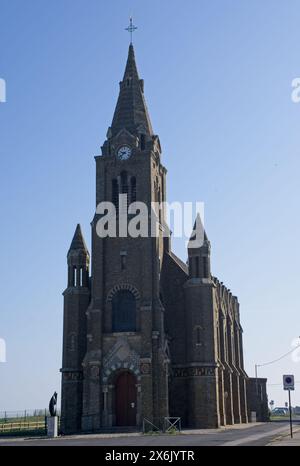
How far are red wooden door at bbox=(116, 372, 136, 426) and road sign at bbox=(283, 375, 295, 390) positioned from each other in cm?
1815

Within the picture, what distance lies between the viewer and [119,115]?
53.5 meters

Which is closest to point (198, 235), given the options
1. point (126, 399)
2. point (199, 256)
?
point (199, 256)

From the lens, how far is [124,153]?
51.4 meters

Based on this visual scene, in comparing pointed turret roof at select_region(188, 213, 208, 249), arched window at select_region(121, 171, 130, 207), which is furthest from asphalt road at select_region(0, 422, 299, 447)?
arched window at select_region(121, 171, 130, 207)

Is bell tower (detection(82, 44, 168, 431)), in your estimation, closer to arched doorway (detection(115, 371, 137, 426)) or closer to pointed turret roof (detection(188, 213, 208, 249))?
arched doorway (detection(115, 371, 137, 426))

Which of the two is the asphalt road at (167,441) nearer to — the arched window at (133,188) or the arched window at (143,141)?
the arched window at (133,188)

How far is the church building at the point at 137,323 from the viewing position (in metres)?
45.6

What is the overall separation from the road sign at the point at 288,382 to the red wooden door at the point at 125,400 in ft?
59.6

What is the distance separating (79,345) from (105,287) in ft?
15.8

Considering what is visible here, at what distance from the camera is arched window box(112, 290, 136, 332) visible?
47.4m
